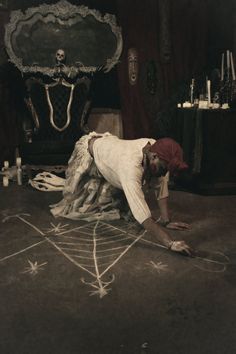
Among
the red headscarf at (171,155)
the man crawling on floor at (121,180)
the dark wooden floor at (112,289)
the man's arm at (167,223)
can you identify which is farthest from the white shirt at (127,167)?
the dark wooden floor at (112,289)

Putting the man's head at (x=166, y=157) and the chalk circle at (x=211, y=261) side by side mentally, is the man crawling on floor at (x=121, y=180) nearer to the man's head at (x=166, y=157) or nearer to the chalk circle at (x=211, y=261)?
the man's head at (x=166, y=157)

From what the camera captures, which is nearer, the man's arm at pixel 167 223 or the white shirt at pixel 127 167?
the white shirt at pixel 127 167

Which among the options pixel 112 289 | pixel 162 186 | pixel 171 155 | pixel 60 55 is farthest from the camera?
pixel 60 55

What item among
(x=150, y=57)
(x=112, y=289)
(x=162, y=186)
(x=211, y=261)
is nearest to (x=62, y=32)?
(x=150, y=57)

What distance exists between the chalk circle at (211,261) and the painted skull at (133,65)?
12.4 ft

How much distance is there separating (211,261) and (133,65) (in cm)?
403

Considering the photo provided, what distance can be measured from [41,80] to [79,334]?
14.1ft

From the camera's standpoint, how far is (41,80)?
5836mm

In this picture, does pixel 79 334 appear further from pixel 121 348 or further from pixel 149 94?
pixel 149 94

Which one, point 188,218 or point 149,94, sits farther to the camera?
point 149,94

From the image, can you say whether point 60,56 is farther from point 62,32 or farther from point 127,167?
point 127,167

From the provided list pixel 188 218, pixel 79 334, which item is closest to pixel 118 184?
pixel 188 218

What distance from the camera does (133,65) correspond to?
6402mm

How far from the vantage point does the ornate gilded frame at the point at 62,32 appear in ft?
19.2
